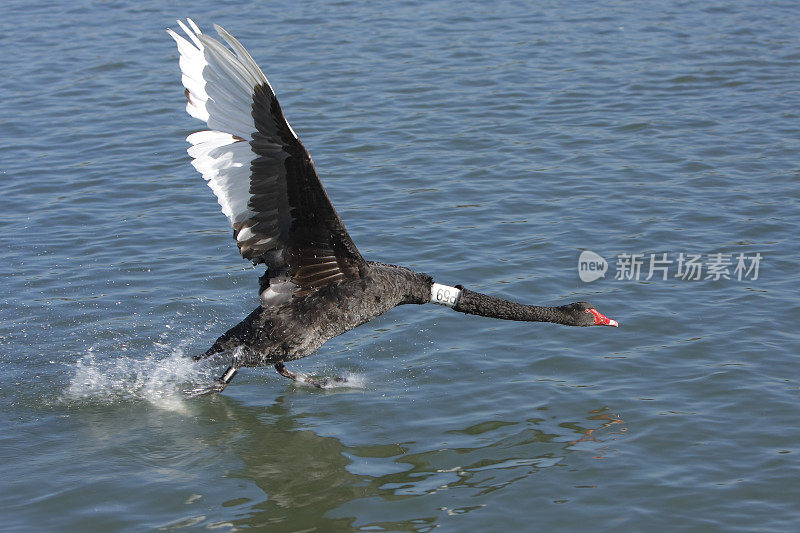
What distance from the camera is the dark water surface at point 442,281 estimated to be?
5762 mm

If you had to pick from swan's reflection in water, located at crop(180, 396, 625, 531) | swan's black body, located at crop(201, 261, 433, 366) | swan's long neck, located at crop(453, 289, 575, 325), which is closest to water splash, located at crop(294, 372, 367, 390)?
swan's reflection in water, located at crop(180, 396, 625, 531)

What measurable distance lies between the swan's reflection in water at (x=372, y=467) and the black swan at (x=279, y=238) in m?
0.56

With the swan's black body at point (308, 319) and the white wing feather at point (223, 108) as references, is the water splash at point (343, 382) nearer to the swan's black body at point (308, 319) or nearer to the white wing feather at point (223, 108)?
the swan's black body at point (308, 319)

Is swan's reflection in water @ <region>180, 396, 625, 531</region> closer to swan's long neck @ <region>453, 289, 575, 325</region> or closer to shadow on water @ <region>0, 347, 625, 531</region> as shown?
shadow on water @ <region>0, 347, 625, 531</region>

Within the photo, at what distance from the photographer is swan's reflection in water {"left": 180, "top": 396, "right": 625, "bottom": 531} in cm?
550

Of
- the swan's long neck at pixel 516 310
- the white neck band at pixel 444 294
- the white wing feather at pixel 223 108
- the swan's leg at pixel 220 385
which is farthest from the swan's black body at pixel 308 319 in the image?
the white wing feather at pixel 223 108

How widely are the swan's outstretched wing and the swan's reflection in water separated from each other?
98cm

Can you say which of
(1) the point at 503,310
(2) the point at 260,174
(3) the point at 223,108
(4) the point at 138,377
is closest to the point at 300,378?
(4) the point at 138,377

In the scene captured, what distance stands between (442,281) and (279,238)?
7.59ft

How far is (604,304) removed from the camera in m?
8.08

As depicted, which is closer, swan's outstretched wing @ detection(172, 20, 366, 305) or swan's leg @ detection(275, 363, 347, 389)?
swan's outstretched wing @ detection(172, 20, 366, 305)

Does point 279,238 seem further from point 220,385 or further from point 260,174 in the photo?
point 220,385

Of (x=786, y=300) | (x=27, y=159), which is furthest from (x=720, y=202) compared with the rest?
(x=27, y=159)

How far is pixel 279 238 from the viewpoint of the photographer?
644 centimetres
